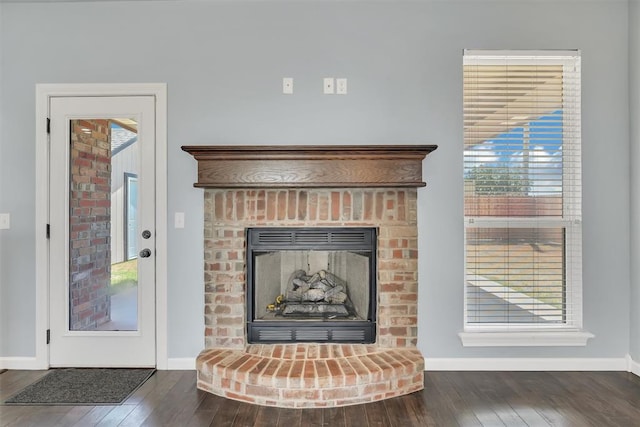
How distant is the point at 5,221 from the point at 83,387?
134 centimetres

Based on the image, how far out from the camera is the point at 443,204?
2.68m

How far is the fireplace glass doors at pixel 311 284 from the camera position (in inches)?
102

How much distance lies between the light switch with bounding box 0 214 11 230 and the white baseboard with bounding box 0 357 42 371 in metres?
0.94

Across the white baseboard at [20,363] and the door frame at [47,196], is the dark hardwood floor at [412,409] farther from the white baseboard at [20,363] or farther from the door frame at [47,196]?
the door frame at [47,196]

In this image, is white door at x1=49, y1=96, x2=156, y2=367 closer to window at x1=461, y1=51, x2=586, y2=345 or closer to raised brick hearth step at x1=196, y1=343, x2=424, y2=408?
raised brick hearth step at x1=196, y1=343, x2=424, y2=408

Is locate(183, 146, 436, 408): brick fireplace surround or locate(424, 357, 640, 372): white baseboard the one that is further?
locate(424, 357, 640, 372): white baseboard

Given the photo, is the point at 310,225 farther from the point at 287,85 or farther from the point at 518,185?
the point at 518,185

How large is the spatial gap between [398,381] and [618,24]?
293 cm

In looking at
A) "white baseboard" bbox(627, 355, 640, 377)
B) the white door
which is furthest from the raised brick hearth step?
"white baseboard" bbox(627, 355, 640, 377)

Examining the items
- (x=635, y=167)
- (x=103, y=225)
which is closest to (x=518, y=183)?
(x=635, y=167)

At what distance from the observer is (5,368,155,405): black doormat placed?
88.1 inches

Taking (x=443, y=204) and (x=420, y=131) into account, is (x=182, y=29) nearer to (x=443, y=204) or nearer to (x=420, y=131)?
(x=420, y=131)

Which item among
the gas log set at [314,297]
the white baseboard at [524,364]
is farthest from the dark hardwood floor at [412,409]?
the gas log set at [314,297]

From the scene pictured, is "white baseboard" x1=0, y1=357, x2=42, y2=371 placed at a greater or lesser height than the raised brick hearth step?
lesser
